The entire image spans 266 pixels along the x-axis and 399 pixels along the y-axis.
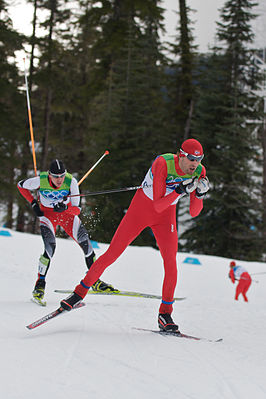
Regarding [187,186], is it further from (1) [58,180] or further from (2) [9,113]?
(2) [9,113]

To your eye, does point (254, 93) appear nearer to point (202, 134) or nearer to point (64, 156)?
point (202, 134)

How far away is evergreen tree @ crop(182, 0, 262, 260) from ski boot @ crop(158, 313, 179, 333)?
600 inches

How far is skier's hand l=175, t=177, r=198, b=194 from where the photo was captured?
3.71 metres

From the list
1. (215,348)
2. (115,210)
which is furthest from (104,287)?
(115,210)

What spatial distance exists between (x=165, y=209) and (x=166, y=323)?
109 centimetres

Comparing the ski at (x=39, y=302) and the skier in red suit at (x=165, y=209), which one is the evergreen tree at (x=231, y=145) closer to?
the ski at (x=39, y=302)

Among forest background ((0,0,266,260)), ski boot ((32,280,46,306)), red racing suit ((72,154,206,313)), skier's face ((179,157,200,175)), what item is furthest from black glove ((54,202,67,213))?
forest background ((0,0,266,260))

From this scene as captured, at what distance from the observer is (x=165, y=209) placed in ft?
13.4

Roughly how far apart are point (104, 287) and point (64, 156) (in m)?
18.2

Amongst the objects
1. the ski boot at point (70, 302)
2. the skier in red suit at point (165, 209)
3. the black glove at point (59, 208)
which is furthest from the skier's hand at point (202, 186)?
the black glove at point (59, 208)

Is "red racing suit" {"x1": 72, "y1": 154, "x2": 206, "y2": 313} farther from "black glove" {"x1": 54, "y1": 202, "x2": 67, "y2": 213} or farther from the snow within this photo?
"black glove" {"x1": 54, "y1": 202, "x2": 67, "y2": 213}

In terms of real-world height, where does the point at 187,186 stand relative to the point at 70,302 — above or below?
above

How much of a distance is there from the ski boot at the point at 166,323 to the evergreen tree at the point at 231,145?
1525 cm

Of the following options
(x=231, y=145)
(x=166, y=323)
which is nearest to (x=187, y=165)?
(x=166, y=323)
